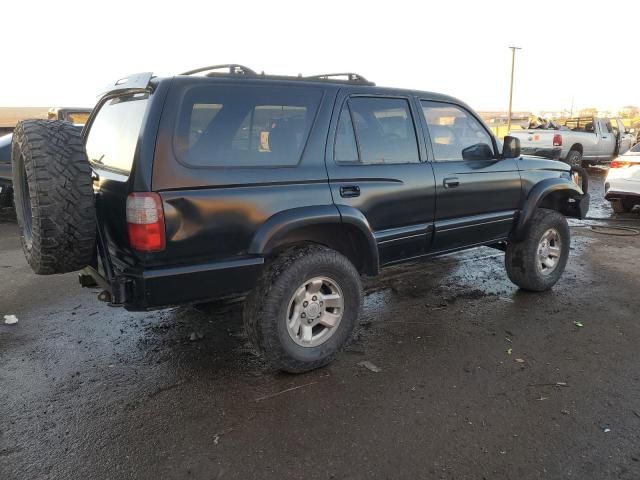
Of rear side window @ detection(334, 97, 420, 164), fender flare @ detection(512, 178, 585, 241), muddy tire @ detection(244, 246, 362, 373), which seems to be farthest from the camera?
fender flare @ detection(512, 178, 585, 241)

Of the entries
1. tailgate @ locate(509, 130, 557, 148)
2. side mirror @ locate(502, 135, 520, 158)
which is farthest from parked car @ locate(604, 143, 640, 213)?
tailgate @ locate(509, 130, 557, 148)

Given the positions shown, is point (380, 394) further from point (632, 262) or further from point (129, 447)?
point (632, 262)

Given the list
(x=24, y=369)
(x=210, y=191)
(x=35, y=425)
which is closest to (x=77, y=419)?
(x=35, y=425)

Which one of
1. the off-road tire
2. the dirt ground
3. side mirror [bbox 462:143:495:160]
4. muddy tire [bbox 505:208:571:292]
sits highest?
side mirror [bbox 462:143:495:160]

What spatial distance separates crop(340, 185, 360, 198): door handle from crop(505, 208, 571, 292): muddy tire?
2.19 metres

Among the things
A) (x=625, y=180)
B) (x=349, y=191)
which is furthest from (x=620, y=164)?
(x=349, y=191)

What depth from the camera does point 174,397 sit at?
3082 millimetres

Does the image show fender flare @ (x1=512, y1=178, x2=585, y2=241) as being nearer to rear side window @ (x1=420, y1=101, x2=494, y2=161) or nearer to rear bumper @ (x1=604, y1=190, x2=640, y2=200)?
rear side window @ (x1=420, y1=101, x2=494, y2=161)

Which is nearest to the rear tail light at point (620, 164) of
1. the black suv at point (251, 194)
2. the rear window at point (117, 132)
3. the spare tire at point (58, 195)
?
the black suv at point (251, 194)

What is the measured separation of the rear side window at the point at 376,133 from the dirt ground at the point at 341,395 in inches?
53.8

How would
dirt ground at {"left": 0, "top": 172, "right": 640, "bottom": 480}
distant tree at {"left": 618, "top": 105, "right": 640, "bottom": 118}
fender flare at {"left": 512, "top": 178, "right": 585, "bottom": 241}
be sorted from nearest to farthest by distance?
dirt ground at {"left": 0, "top": 172, "right": 640, "bottom": 480} → fender flare at {"left": 512, "top": 178, "right": 585, "bottom": 241} → distant tree at {"left": 618, "top": 105, "right": 640, "bottom": 118}

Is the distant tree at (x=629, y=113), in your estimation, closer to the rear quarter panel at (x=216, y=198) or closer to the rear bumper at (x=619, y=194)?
the rear bumper at (x=619, y=194)

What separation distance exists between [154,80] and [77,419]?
6.32 feet

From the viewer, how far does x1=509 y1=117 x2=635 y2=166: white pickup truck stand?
15.1 metres
